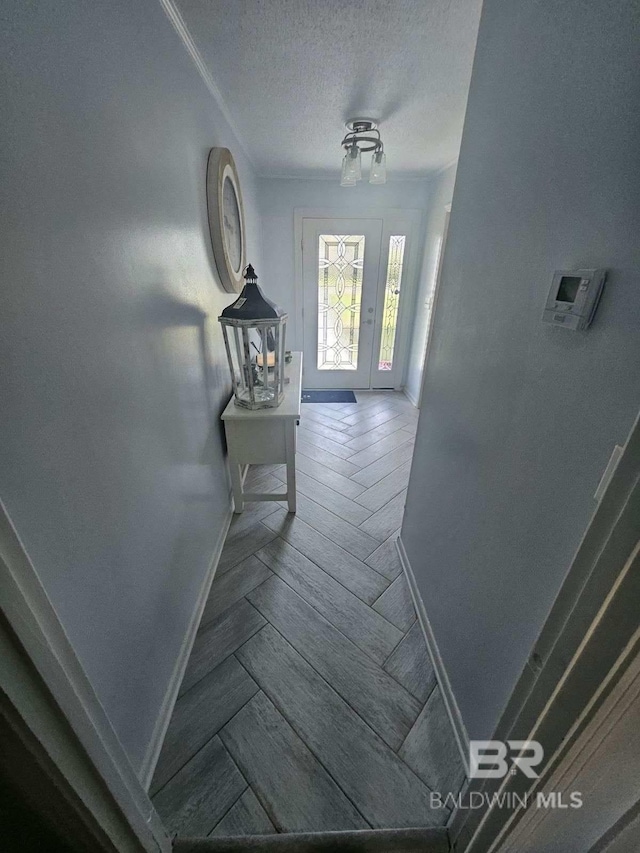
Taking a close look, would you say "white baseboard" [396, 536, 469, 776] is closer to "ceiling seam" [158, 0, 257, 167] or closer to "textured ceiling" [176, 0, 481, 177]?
"textured ceiling" [176, 0, 481, 177]

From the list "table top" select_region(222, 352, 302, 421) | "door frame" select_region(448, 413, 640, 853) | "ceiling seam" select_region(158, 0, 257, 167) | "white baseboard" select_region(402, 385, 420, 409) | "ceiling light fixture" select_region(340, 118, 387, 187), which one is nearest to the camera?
"door frame" select_region(448, 413, 640, 853)

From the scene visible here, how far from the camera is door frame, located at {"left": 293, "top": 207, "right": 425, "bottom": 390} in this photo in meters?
3.27

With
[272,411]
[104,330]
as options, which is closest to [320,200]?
[272,411]

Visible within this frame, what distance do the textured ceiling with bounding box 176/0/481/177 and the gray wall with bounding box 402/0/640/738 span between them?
1.58 feet

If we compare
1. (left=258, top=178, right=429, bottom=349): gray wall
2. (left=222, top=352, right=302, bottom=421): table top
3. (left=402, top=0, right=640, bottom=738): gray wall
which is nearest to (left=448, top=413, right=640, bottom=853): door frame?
(left=402, top=0, right=640, bottom=738): gray wall

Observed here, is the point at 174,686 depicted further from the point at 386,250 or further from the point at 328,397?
the point at 386,250

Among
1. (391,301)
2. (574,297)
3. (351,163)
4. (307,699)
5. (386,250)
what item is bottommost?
(307,699)

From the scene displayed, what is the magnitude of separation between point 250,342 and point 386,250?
7.90 ft

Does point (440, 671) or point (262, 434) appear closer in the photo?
point (440, 671)

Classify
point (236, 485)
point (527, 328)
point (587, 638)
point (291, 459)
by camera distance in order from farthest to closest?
point (236, 485) < point (291, 459) < point (527, 328) < point (587, 638)

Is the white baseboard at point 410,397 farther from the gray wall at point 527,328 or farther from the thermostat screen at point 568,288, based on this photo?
the thermostat screen at point 568,288

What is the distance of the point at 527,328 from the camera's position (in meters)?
0.78

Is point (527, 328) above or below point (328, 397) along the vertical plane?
above

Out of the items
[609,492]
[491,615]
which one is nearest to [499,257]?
[609,492]
